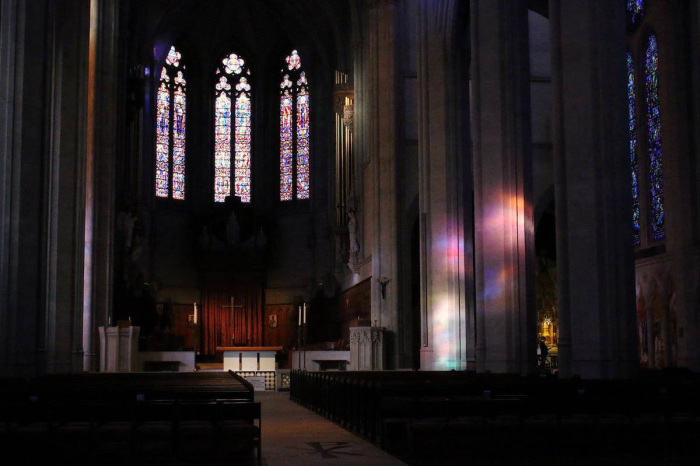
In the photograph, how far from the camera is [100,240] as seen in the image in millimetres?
23484

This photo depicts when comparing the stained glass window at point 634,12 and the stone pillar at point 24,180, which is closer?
the stone pillar at point 24,180

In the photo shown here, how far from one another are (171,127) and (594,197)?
1175 inches

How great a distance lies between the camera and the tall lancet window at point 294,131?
4047 centimetres

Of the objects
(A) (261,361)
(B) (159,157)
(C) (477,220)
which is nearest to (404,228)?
(A) (261,361)

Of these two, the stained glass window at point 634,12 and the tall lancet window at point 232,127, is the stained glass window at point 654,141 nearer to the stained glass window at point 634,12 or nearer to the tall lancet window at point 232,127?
the stained glass window at point 634,12

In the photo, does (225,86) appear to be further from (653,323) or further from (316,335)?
(653,323)

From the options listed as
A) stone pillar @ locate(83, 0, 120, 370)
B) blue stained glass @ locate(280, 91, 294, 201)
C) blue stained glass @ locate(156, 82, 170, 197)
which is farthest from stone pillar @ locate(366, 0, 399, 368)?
blue stained glass @ locate(156, 82, 170, 197)

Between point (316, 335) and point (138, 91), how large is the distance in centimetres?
1237

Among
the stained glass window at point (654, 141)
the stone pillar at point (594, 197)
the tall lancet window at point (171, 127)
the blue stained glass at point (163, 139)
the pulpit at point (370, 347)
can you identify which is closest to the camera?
the stone pillar at point (594, 197)

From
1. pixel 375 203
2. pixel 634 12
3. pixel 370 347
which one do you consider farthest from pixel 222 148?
pixel 634 12

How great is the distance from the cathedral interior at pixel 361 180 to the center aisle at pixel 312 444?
348 cm

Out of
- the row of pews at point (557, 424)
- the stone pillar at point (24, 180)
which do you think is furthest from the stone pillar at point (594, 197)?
the stone pillar at point (24, 180)

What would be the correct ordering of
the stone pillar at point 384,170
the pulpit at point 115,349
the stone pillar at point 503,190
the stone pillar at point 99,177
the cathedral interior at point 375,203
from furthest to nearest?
→ 1. the stone pillar at point 384,170
2. the stone pillar at point 99,177
3. the pulpit at point 115,349
4. the stone pillar at point 503,190
5. the cathedral interior at point 375,203

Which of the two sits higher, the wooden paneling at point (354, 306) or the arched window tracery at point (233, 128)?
the arched window tracery at point (233, 128)
